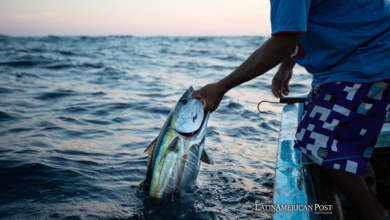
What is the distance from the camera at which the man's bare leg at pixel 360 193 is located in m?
1.94

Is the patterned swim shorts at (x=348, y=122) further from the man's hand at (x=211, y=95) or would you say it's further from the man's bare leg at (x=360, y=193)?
the man's hand at (x=211, y=95)

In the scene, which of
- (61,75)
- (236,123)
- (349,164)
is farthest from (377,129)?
(61,75)

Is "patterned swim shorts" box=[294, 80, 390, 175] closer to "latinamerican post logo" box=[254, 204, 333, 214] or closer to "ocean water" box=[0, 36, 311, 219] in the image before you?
"latinamerican post logo" box=[254, 204, 333, 214]

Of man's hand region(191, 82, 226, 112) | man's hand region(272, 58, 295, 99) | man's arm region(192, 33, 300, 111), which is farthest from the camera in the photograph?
man's hand region(272, 58, 295, 99)

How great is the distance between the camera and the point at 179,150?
2318 millimetres

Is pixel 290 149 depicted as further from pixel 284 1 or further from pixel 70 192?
pixel 70 192

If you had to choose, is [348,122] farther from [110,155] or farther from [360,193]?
[110,155]

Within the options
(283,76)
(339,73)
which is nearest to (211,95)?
(339,73)

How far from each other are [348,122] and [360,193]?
49 cm

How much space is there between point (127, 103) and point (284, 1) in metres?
5.97

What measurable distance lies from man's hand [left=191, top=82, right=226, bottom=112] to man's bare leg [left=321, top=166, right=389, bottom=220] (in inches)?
34.8

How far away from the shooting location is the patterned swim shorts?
6.07ft

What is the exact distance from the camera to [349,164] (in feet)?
6.22

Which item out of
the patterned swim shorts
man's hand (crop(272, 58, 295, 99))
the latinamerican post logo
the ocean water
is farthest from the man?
the ocean water
